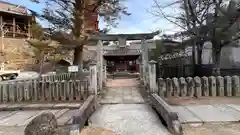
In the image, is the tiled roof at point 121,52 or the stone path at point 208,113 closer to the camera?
the stone path at point 208,113

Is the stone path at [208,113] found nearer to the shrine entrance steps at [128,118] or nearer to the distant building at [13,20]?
the shrine entrance steps at [128,118]

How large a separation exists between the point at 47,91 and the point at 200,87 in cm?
544

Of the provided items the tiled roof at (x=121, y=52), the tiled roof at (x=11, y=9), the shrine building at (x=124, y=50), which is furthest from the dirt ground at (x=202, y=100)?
the tiled roof at (x=11, y=9)

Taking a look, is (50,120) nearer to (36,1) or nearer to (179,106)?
(179,106)

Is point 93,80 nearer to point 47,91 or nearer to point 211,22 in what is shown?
point 47,91

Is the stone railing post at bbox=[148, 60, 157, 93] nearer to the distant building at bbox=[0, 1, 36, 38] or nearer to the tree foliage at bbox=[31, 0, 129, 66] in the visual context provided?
the tree foliage at bbox=[31, 0, 129, 66]

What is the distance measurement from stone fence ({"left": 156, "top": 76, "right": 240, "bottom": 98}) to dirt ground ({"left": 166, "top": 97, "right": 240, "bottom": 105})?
363 millimetres

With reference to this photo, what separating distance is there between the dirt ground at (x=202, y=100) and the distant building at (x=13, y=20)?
2306cm

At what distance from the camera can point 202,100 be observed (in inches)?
338

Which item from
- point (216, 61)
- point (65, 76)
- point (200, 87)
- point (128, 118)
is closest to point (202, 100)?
point (200, 87)

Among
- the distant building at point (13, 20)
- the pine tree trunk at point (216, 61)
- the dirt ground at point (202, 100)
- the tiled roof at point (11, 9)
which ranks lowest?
the dirt ground at point (202, 100)

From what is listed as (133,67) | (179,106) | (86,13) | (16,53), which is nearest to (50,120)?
(179,106)

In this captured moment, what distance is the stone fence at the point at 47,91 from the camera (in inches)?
360

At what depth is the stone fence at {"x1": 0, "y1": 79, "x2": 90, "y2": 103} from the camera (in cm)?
915
